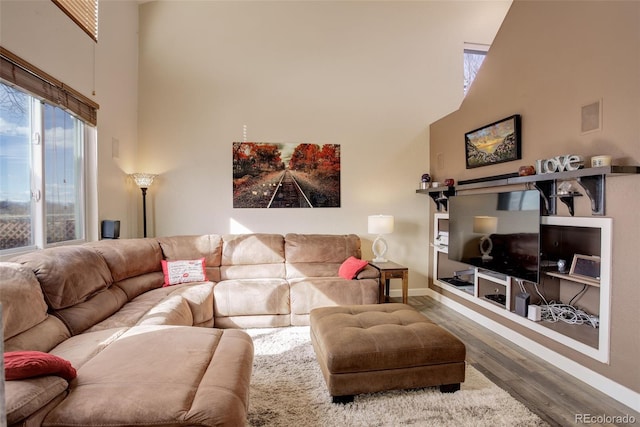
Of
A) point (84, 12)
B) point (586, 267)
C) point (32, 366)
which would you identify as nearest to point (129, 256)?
point (32, 366)

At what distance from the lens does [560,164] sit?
89.6 inches

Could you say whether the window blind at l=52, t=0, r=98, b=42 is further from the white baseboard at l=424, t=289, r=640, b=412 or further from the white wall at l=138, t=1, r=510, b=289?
the white baseboard at l=424, t=289, r=640, b=412

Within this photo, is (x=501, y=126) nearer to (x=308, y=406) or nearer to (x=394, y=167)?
(x=394, y=167)

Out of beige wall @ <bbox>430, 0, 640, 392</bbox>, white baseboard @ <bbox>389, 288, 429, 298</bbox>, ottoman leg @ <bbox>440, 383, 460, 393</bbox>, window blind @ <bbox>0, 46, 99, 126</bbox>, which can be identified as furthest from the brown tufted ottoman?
window blind @ <bbox>0, 46, 99, 126</bbox>

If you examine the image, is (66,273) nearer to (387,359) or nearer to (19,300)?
(19,300)

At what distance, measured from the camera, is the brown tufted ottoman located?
1.86 metres

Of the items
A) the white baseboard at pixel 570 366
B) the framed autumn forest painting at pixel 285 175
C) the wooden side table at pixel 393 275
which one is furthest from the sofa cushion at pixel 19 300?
the white baseboard at pixel 570 366

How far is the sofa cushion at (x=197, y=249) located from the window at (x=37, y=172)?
2.76ft

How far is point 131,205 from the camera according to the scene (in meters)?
3.90

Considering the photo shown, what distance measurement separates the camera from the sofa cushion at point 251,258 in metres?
3.61

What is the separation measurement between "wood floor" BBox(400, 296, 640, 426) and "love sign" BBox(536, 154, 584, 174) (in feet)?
4.91

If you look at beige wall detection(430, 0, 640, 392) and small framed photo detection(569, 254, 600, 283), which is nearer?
beige wall detection(430, 0, 640, 392)

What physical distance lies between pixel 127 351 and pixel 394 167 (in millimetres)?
3727

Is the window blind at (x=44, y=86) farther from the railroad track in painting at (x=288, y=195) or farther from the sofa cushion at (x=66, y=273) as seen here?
the railroad track in painting at (x=288, y=195)
